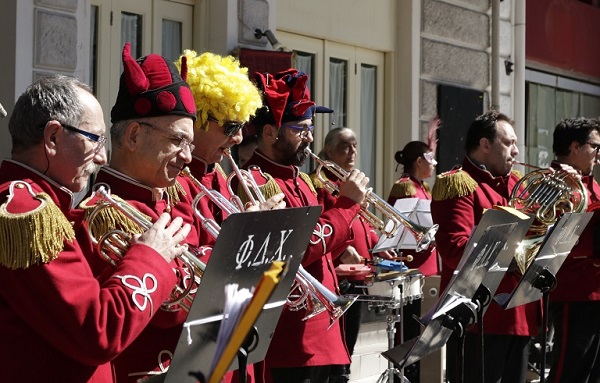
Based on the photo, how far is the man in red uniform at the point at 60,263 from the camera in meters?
2.66

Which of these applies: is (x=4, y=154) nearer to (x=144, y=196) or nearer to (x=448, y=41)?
(x=144, y=196)

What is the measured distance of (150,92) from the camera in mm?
3469

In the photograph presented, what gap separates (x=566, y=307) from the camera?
Result: 6301 mm

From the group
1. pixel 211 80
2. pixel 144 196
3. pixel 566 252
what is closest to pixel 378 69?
pixel 566 252

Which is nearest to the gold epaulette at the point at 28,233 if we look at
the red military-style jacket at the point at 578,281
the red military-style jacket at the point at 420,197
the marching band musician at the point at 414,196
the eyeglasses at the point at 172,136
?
the eyeglasses at the point at 172,136

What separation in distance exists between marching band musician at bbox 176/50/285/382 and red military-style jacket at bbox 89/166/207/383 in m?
0.61

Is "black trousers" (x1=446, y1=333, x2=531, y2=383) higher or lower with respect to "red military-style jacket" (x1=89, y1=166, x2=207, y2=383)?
lower

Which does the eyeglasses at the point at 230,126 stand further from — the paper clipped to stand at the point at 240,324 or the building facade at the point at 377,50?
Answer: the building facade at the point at 377,50

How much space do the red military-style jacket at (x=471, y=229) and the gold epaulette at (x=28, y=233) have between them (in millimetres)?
3053

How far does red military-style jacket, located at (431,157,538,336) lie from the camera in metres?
5.45

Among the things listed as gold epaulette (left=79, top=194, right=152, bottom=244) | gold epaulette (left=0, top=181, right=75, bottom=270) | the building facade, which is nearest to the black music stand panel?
gold epaulette (left=79, top=194, right=152, bottom=244)

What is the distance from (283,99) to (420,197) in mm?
3440

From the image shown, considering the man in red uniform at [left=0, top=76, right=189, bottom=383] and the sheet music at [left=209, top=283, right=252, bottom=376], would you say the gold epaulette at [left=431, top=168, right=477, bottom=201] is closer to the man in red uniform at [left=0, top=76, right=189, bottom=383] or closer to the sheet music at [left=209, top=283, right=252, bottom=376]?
the man in red uniform at [left=0, top=76, right=189, bottom=383]

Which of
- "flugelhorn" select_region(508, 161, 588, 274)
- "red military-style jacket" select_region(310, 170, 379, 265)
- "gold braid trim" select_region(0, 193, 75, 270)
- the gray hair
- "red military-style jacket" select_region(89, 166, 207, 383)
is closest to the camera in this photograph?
"gold braid trim" select_region(0, 193, 75, 270)
